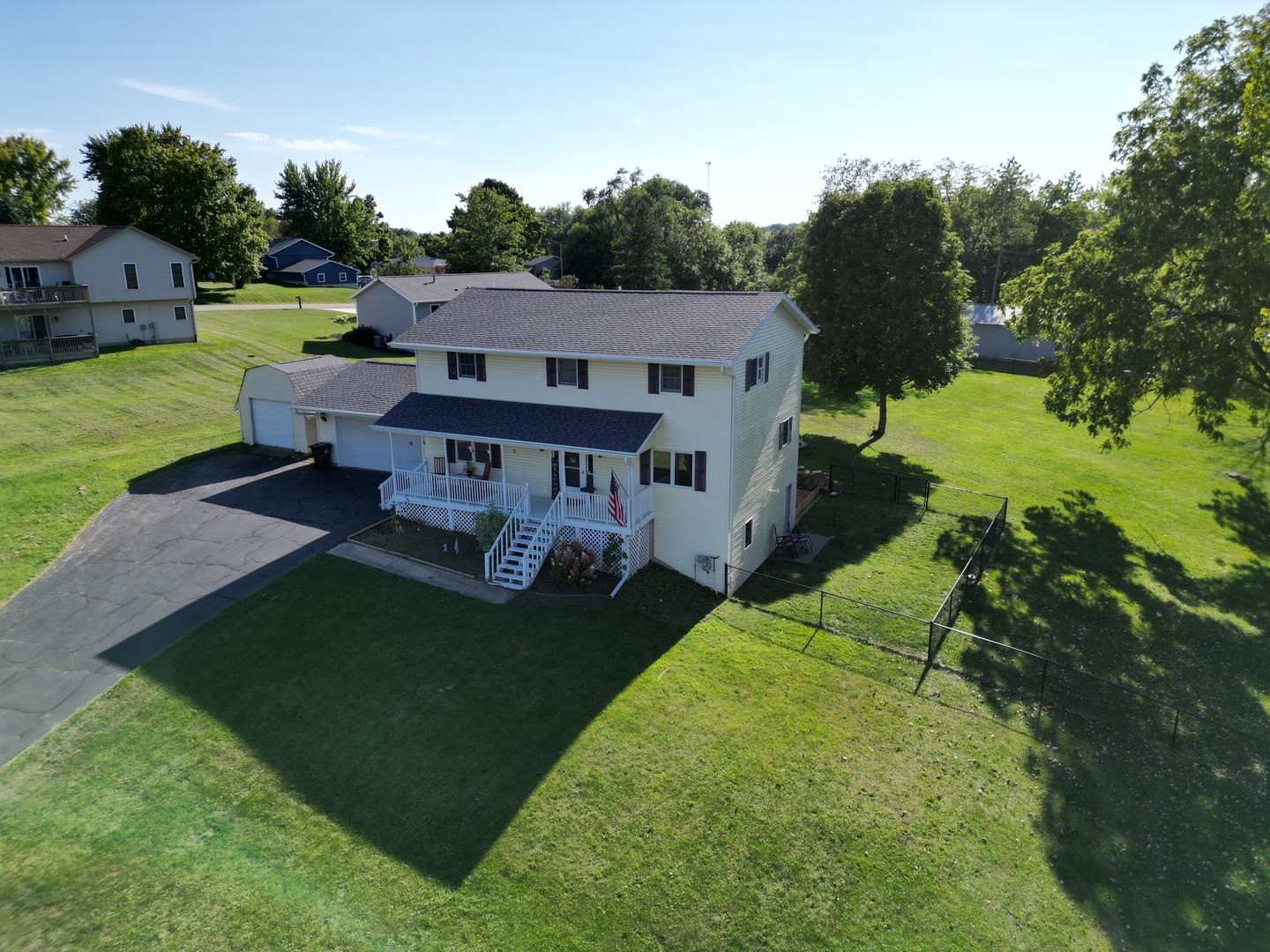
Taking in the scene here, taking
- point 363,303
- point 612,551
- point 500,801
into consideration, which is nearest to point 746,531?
point 612,551

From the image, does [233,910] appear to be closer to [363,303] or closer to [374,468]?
[374,468]

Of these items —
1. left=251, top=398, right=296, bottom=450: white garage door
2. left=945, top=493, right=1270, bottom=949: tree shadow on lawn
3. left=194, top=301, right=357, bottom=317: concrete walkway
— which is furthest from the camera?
left=194, top=301, right=357, bottom=317: concrete walkway

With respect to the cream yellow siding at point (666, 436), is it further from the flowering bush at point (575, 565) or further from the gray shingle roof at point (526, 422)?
the flowering bush at point (575, 565)

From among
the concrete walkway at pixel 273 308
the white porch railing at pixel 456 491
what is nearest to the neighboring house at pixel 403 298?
the concrete walkway at pixel 273 308

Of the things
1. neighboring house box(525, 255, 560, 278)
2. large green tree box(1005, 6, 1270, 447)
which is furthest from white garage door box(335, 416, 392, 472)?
neighboring house box(525, 255, 560, 278)

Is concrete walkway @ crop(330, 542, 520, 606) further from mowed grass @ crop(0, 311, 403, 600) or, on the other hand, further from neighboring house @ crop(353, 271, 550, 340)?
neighboring house @ crop(353, 271, 550, 340)

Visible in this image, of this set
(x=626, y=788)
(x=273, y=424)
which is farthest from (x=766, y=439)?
(x=273, y=424)
